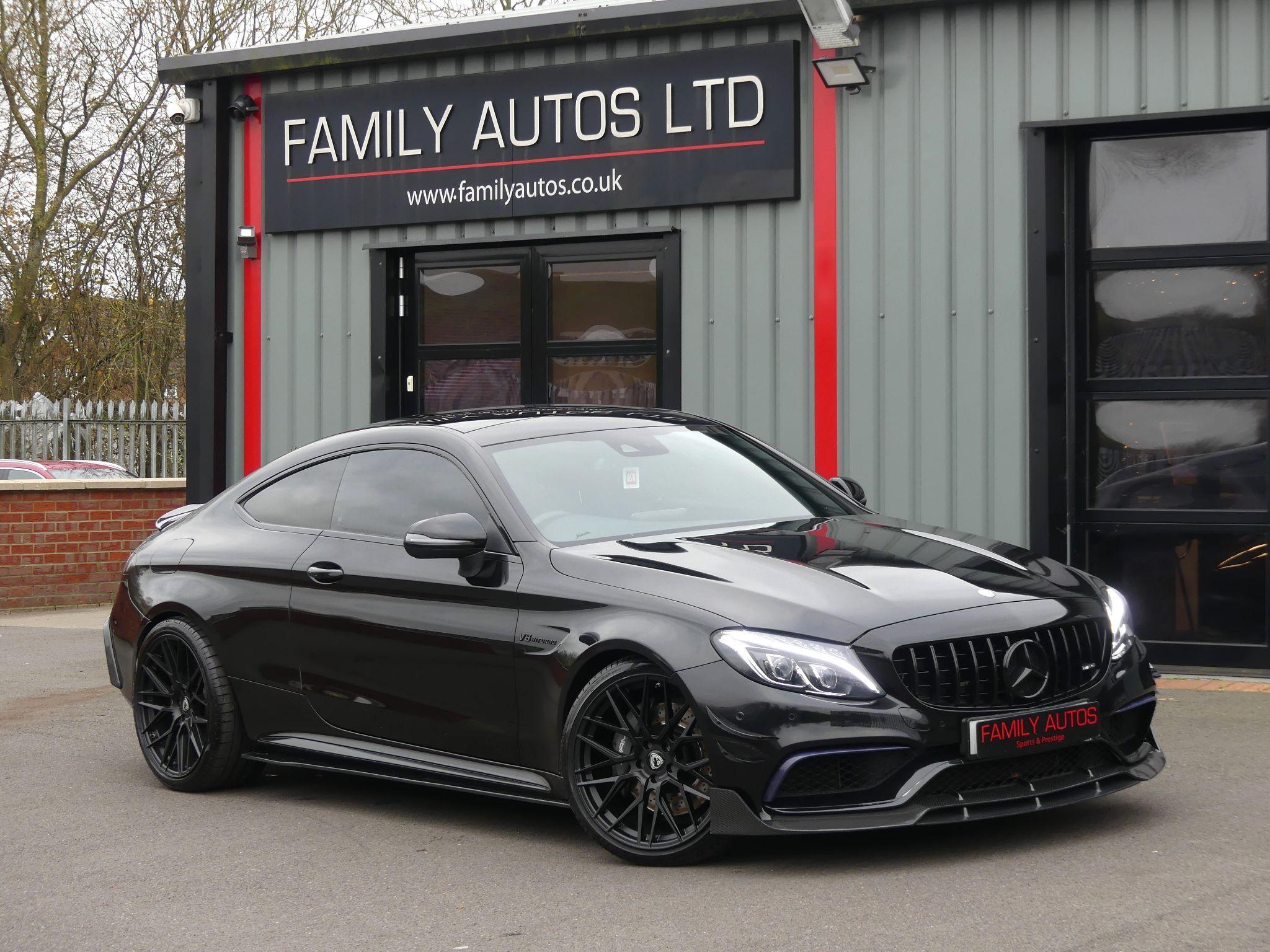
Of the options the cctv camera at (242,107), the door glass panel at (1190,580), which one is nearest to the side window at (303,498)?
the door glass panel at (1190,580)

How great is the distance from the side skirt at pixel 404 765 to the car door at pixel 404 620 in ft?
0.17

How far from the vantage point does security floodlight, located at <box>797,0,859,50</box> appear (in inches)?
381

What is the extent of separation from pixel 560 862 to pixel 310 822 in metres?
1.34

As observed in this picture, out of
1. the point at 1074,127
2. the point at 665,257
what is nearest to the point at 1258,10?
the point at 1074,127

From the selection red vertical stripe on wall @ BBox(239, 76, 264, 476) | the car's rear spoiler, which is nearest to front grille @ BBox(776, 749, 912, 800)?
the car's rear spoiler

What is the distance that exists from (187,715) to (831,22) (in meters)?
5.61

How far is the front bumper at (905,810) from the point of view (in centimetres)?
485

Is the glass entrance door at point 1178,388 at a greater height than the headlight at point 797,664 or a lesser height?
greater

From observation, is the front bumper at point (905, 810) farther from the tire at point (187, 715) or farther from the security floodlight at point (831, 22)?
the security floodlight at point (831, 22)

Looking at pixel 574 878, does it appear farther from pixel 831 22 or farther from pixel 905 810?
pixel 831 22

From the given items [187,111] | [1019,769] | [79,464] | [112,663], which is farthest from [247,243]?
[1019,769]

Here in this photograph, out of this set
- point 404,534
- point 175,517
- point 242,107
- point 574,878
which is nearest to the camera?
point 574,878

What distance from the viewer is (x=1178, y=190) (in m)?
9.74

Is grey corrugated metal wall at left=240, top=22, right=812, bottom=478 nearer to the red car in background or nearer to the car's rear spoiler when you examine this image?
the car's rear spoiler
